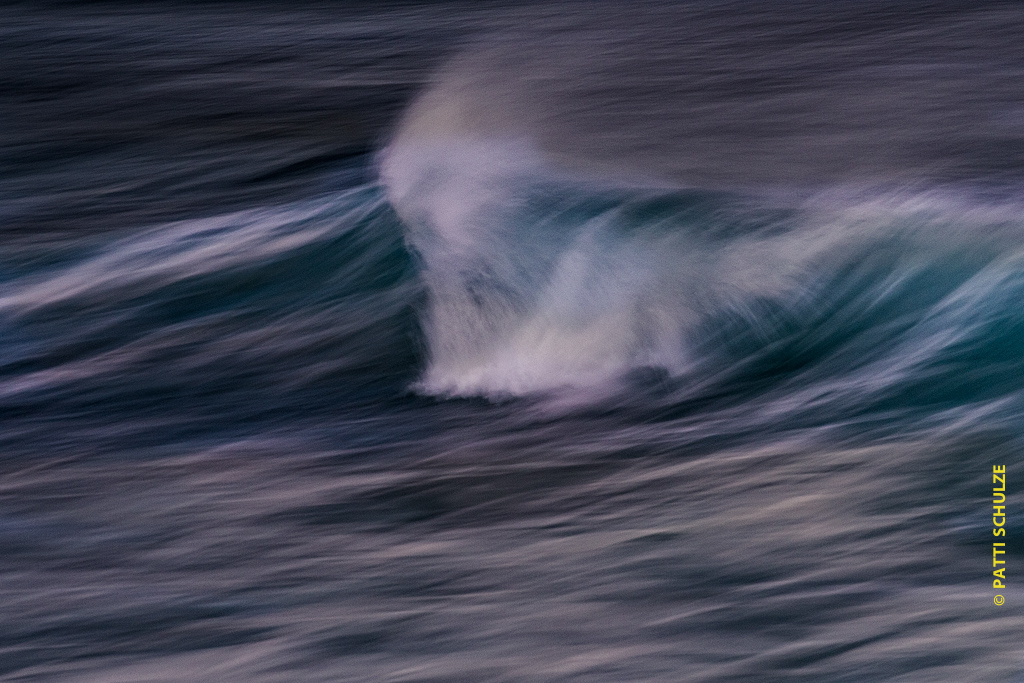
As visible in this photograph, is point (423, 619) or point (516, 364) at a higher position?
point (516, 364)

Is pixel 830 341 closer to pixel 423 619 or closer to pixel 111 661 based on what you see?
pixel 423 619

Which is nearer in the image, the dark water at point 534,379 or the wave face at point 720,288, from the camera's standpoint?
the dark water at point 534,379

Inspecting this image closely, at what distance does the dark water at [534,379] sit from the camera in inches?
96.6

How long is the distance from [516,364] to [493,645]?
1378 mm

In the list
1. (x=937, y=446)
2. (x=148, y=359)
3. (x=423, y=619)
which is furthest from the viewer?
(x=148, y=359)

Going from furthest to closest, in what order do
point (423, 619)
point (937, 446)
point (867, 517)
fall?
point (937, 446), point (867, 517), point (423, 619)

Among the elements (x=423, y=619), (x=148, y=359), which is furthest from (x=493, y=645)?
(x=148, y=359)

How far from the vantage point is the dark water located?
8.05ft

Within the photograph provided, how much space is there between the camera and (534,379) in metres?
3.58

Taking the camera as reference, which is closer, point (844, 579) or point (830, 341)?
point (844, 579)

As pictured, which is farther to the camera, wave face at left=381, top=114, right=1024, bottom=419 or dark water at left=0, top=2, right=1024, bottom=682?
wave face at left=381, top=114, right=1024, bottom=419

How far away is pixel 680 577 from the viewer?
8.38 feet

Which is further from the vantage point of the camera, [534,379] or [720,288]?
[720,288]

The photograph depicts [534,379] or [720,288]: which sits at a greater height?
[720,288]
